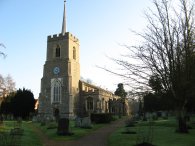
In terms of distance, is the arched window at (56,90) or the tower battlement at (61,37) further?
the tower battlement at (61,37)

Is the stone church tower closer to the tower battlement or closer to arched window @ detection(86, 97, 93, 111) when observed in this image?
the tower battlement

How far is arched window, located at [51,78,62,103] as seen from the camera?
5728 cm

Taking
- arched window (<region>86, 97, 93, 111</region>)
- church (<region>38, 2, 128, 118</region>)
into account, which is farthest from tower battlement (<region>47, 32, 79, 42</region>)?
arched window (<region>86, 97, 93, 111</region>)

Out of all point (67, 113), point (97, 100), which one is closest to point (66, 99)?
point (67, 113)

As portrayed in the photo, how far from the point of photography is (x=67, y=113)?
55094mm

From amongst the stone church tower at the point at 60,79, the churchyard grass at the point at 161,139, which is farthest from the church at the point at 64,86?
the churchyard grass at the point at 161,139

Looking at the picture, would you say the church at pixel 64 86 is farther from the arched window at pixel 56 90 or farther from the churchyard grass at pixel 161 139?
the churchyard grass at pixel 161 139

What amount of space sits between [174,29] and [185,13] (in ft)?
4.19

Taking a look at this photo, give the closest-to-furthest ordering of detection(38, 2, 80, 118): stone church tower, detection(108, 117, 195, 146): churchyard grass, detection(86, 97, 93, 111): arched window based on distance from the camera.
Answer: detection(108, 117, 195, 146): churchyard grass < detection(38, 2, 80, 118): stone church tower < detection(86, 97, 93, 111): arched window

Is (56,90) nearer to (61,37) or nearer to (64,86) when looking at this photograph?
(64,86)

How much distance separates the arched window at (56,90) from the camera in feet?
188

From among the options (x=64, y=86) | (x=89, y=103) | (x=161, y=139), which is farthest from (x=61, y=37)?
(x=161, y=139)

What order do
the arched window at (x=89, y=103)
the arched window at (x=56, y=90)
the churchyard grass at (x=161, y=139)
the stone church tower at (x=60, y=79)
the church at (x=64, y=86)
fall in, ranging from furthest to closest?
the arched window at (x=89, y=103), the arched window at (x=56, y=90), the church at (x=64, y=86), the stone church tower at (x=60, y=79), the churchyard grass at (x=161, y=139)

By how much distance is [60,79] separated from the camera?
5800 centimetres
